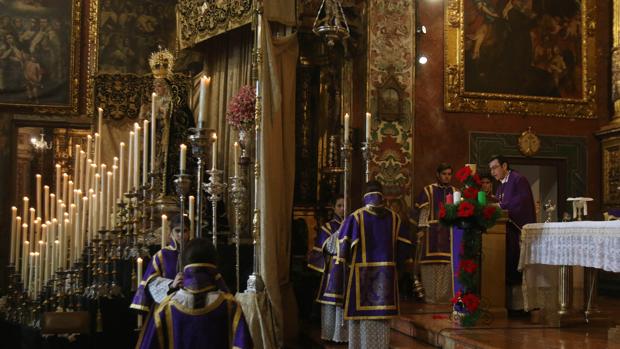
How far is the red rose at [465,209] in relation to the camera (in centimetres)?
748

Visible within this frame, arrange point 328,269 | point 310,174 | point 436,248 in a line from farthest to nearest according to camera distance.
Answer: point 310,174 < point 436,248 < point 328,269

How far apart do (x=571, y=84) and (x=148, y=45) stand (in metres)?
7.53

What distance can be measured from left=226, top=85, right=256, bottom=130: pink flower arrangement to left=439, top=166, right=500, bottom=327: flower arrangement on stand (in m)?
2.84

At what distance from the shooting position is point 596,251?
699 cm

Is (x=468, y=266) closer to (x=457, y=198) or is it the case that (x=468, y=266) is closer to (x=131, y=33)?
(x=457, y=198)

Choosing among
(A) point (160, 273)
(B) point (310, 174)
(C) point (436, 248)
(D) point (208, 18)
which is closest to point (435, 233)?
(C) point (436, 248)

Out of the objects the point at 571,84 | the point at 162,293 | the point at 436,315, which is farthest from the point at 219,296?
the point at 571,84

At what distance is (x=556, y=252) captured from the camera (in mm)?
7633

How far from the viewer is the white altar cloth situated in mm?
6809

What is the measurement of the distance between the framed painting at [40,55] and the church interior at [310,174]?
0.03 meters

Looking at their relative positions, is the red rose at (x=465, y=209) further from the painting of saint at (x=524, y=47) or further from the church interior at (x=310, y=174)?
the painting of saint at (x=524, y=47)

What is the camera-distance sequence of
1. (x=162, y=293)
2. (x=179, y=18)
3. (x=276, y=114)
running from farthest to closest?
(x=179, y=18) → (x=276, y=114) → (x=162, y=293)

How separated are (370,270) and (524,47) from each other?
6781 millimetres

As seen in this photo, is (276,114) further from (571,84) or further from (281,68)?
(571,84)
